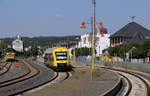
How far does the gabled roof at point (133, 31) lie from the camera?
8324cm

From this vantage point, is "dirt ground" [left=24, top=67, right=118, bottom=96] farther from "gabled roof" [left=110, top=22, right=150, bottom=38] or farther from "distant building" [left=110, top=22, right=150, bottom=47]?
"gabled roof" [left=110, top=22, right=150, bottom=38]

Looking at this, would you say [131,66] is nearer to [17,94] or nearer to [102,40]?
[17,94]

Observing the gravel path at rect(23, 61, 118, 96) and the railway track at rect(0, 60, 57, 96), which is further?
the railway track at rect(0, 60, 57, 96)

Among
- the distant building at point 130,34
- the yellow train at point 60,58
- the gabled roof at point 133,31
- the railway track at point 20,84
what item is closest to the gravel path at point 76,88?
the railway track at point 20,84

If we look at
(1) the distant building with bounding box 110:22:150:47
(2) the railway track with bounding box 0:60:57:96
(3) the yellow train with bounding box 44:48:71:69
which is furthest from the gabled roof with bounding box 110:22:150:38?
(2) the railway track with bounding box 0:60:57:96

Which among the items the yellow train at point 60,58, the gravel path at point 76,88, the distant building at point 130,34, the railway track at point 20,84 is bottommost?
the railway track at point 20,84

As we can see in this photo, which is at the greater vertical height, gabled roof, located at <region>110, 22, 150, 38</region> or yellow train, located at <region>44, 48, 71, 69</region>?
gabled roof, located at <region>110, 22, 150, 38</region>

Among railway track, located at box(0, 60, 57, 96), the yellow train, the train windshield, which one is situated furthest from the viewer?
the train windshield

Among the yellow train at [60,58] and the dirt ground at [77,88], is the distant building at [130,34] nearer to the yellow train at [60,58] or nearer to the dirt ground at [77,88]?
the yellow train at [60,58]

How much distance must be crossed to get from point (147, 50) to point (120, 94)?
139ft

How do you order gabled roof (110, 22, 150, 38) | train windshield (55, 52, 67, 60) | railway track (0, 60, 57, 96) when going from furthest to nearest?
gabled roof (110, 22, 150, 38)
train windshield (55, 52, 67, 60)
railway track (0, 60, 57, 96)

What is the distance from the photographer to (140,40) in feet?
253

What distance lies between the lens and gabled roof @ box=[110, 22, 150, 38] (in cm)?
8324

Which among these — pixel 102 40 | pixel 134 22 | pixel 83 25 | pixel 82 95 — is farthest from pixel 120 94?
pixel 102 40
